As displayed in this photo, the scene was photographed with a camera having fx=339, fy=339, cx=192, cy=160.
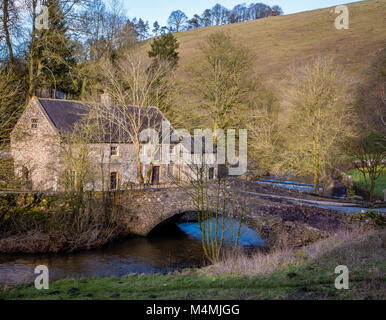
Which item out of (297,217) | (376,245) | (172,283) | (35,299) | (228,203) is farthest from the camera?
(228,203)

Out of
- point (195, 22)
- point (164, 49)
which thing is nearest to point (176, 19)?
point (195, 22)

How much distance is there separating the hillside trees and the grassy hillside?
3830 cm

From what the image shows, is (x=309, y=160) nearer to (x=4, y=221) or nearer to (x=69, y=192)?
(x=69, y=192)

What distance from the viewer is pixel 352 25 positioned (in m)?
80.7

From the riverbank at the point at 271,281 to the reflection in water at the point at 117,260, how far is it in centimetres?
346

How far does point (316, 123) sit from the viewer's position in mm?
22281

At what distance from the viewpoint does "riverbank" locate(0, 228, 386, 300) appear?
7.15 metres

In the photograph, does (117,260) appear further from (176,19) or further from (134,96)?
(176,19)

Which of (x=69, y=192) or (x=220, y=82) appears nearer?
(x=69, y=192)

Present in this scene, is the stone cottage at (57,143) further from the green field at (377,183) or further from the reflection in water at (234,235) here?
the green field at (377,183)

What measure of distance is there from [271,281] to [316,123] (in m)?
16.5

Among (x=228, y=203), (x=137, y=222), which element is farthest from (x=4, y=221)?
(x=228, y=203)

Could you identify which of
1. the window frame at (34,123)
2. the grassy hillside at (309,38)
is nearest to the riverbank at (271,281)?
the window frame at (34,123)
